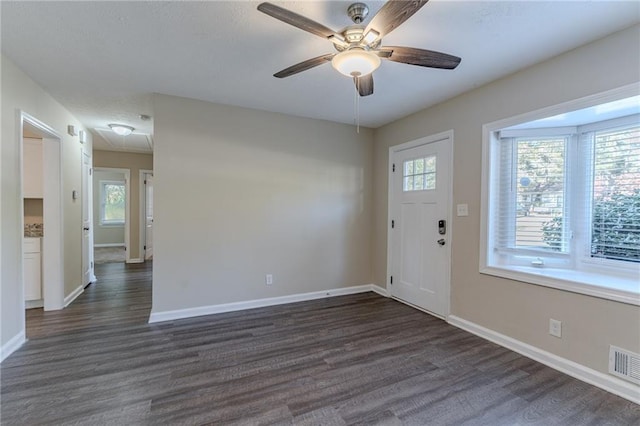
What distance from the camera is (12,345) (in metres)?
2.45

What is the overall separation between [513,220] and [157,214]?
3650 mm

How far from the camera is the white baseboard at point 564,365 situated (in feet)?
6.40

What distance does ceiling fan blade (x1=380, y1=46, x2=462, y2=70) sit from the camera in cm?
178

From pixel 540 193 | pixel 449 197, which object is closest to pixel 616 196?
pixel 540 193

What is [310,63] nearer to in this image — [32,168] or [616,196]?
[616,196]

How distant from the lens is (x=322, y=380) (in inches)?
83.7

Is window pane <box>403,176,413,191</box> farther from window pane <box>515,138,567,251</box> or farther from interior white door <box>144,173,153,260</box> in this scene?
interior white door <box>144,173,153,260</box>

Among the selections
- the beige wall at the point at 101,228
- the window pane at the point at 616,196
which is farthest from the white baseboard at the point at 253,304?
the beige wall at the point at 101,228

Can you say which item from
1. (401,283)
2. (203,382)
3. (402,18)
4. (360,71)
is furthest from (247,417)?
(401,283)

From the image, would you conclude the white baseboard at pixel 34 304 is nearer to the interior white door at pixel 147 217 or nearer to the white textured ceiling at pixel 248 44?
the white textured ceiling at pixel 248 44

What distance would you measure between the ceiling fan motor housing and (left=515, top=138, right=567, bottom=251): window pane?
2.00 m

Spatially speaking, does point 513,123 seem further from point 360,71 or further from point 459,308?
point 459,308

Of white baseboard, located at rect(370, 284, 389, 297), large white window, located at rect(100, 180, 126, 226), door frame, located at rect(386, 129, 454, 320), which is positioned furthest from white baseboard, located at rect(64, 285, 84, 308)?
large white window, located at rect(100, 180, 126, 226)

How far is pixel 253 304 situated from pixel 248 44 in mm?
2819
